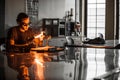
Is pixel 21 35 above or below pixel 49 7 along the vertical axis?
below

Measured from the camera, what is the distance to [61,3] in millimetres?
7777

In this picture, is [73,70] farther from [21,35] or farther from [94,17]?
[94,17]

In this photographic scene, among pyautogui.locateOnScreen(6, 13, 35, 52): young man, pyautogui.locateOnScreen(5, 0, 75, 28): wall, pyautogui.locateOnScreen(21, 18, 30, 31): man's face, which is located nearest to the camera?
pyautogui.locateOnScreen(6, 13, 35, 52): young man

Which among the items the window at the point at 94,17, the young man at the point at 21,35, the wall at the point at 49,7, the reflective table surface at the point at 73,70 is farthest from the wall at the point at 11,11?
the window at the point at 94,17

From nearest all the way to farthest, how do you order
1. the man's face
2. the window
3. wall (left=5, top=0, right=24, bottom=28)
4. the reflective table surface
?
the reflective table surface → the man's face → wall (left=5, top=0, right=24, bottom=28) → the window

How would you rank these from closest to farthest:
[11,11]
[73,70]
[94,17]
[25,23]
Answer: [73,70], [25,23], [11,11], [94,17]

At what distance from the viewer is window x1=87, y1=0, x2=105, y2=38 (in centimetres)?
950

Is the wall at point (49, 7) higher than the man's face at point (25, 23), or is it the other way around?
the wall at point (49, 7)

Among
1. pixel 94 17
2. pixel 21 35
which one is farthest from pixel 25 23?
pixel 94 17

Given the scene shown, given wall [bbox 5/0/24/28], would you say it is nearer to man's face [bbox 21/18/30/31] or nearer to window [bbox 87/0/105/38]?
man's face [bbox 21/18/30/31]

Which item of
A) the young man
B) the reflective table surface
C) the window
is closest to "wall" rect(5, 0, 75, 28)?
the window

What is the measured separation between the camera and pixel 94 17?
963 cm

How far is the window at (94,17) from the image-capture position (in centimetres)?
950

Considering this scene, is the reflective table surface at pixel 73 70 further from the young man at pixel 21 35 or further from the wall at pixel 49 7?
the wall at pixel 49 7
